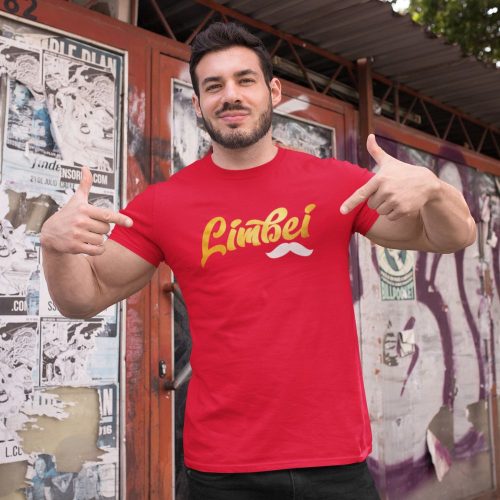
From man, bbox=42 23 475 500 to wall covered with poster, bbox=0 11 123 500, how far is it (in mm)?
991

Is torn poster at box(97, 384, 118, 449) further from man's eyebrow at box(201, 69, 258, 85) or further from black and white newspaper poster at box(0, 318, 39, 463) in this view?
man's eyebrow at box(201, 69, 258, 85)

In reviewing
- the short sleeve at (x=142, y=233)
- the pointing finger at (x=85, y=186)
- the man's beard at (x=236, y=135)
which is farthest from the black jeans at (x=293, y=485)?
the man's beard at (x=236, y=135)

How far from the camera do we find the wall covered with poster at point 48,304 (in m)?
2.85

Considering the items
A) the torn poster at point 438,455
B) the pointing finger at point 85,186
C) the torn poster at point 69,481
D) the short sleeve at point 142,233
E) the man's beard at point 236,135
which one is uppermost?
the man's beard at point 236,135

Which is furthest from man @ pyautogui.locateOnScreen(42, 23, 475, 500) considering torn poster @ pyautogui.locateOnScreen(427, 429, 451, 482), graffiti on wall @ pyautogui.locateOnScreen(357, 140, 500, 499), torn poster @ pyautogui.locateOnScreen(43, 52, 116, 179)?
torn poster @ pyautogui.locateOnScreen(427, 429, 451, 482)

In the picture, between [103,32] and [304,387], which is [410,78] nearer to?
[103,32]

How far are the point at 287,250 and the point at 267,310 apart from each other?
7.9 inches

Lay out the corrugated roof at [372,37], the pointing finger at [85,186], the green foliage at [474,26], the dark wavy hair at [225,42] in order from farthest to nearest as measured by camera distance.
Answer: the green foliage at [474,26], the corrugated roof at [372,37], the dark wavy hair at [225,42], the pointing finger at [85,186]

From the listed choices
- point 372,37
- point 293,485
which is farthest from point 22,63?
point 372,37

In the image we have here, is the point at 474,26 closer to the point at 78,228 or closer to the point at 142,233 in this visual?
the point at 142,233

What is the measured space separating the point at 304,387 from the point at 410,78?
3862 mm

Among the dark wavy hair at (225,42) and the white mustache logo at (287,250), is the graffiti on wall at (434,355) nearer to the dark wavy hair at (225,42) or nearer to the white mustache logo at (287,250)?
the dark wavy hair at (225,42)

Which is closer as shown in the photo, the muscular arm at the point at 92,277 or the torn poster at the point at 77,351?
the muscular arm at the point at 92,277

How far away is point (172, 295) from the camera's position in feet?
11.5
